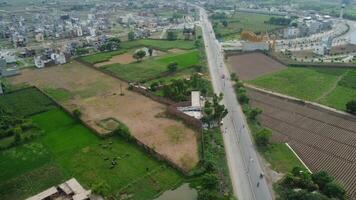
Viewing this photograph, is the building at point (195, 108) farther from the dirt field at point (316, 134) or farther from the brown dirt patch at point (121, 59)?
the brown dirt patch at point (121, 59)

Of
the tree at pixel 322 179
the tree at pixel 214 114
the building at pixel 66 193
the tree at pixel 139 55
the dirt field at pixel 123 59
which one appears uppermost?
the tree at pixel 139 55

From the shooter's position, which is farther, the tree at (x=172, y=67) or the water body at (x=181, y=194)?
the tree at (x=172, y=67)

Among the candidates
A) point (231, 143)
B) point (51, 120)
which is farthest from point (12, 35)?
point (231, 143)

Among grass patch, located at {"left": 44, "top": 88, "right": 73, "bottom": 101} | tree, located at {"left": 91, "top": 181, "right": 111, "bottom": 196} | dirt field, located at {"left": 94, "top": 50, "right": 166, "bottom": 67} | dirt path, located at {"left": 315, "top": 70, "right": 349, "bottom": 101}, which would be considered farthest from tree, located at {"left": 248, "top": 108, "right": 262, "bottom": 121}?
dirt field, located at {"left": 94, "top": 50, "right": 166, "bottom": 67}

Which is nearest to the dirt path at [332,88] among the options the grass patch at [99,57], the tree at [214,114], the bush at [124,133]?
the tree at [214,114]

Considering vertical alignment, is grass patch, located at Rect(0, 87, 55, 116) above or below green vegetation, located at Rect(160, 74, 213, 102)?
below

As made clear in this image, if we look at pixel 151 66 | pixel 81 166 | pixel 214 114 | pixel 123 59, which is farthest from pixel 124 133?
pixel 123 59

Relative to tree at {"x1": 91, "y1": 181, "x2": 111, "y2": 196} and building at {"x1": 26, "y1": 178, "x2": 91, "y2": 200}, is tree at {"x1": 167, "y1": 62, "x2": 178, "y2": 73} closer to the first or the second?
tree at {"x1": 91, "y1": 181, "x2": 111, "y2": 196}
